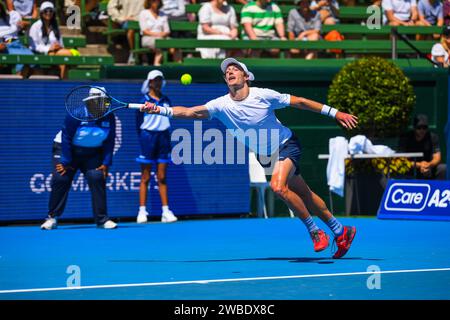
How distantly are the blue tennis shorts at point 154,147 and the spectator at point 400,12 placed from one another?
6818 mm

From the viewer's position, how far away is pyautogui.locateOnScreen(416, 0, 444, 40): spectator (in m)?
21.1

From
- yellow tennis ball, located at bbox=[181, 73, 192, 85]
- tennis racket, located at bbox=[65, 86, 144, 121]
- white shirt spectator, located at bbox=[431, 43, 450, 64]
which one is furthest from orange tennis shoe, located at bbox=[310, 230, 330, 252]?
white shirt spectator, located at bbox=[431, 43, 450, 64]

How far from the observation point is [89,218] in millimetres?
15977

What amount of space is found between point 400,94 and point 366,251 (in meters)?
6.88

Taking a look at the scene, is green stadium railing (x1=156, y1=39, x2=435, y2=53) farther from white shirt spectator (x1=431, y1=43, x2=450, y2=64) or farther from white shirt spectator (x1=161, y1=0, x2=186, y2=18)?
white shirt spectator (x1=161, y1=0, x2=186, y2=18)

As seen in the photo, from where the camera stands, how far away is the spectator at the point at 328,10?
20.5 m

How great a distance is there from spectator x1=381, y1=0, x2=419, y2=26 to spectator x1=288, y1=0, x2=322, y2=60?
5.89ft

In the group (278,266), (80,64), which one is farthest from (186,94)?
(278,266)

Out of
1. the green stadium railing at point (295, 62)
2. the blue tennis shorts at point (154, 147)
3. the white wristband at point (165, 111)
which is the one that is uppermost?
the white wristband at point (165, 111)

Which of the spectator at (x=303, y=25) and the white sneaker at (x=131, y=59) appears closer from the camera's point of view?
the white sneaker at (x=131, y=59)

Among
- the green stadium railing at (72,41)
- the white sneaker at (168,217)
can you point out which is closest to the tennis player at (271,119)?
the white sneaker at (168,217)

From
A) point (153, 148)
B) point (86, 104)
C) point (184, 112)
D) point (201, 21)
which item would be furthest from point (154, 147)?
point (184, 112)

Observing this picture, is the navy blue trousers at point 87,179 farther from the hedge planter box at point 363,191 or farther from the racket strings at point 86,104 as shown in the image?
the hedge planter box at point 363,191

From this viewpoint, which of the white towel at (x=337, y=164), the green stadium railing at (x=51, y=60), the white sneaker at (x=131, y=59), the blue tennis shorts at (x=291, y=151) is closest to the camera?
the blue tennis shorts at (x=291, y=151)
